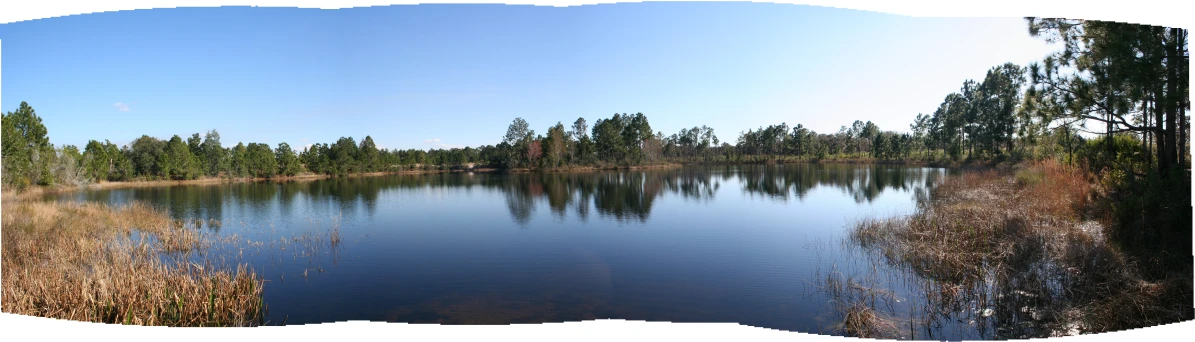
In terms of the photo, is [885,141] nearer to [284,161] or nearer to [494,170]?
[494,170]

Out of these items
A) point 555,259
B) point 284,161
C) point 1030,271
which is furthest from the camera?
point 284,161

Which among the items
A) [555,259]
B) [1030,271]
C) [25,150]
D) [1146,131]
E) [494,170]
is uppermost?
[25,150]

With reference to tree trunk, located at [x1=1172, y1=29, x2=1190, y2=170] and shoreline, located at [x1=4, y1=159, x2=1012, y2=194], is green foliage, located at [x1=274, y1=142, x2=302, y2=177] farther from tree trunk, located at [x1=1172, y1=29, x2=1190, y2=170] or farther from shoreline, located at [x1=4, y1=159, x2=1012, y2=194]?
tree trunk, located at [x1=1172, y1=29, x2=1190, y2=170]

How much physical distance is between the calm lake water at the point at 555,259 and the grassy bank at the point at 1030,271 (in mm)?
860

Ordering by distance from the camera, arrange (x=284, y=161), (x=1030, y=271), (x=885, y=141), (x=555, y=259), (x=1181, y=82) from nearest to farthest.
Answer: (x=1181, y=82)
(x=1030, y=271)
(x=555, y=259)
(x=284, y=161)
(x=885, y=141)

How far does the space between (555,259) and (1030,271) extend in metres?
5.95

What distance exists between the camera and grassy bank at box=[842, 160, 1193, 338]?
4.70 metres

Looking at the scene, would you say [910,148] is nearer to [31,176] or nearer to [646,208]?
[646,208]

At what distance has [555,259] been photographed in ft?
27.9

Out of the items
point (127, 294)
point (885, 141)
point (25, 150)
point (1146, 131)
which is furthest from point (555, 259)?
point (885, 141)

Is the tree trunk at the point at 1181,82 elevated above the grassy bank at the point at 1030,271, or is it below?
above

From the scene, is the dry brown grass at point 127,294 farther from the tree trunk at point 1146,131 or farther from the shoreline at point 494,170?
the shoreline at point 494,170

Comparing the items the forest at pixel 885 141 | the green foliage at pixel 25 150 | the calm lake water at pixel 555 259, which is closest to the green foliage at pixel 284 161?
the forest at pixel 885 141

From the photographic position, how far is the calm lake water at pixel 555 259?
605cm
